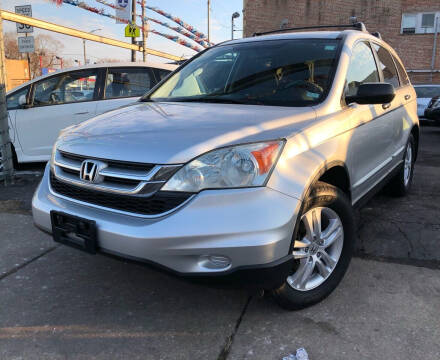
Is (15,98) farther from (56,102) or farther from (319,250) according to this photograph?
(319,250)

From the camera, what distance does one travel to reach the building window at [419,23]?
20047 mm

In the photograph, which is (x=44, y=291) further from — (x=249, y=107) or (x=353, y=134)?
(x=353, y=134)

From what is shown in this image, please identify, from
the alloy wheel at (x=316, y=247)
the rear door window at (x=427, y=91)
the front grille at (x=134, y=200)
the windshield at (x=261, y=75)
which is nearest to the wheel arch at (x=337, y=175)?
the alloy wheel at (x=316, y=247)

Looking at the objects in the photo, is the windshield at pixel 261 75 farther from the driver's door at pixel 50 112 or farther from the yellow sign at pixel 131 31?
the yellow sign at pixel 131 31

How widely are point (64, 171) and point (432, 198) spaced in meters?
4.13

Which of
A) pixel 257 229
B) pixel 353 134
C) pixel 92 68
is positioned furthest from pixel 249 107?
pixel 92 68

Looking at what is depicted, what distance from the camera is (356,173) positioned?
300cm

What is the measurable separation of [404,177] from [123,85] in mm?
4284

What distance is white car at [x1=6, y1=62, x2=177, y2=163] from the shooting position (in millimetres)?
6242

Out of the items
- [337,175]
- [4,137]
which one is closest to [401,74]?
[337,175]

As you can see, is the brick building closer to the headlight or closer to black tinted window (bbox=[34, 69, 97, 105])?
black tinted window (bbox=[34, 69, 97, 105])

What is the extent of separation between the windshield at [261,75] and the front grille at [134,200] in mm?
1093

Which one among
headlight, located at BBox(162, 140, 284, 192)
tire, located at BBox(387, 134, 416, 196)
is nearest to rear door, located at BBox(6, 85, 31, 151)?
headlight, located at BBox(162, 140, 284, 192)

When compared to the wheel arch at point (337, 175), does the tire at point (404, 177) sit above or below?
below
